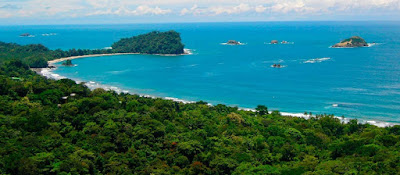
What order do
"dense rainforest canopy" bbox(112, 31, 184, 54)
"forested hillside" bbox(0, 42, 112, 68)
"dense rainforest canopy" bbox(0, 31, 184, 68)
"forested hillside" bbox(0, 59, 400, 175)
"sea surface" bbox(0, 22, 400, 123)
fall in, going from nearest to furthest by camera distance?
"forested hillside" bbox(0, 59, 400, 175)
"sea surface" bbox(0, 22, 400, 123)
"forested hillside" bbox(0, 42, 112, 68)
"dense rainforest canopy" bbox(0, 31, 184, 68)
"dense rainforest canopy" bbox(112, 31, 184, 54)

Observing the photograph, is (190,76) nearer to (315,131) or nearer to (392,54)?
(315,131)

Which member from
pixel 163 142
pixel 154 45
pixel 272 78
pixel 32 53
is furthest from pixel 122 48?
pixel 163 142

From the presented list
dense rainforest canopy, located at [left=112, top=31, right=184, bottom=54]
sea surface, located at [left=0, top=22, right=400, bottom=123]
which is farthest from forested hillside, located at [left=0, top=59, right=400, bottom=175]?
dense rainforest canopy, located at [left=112, top=31, right=184, bottom=54]

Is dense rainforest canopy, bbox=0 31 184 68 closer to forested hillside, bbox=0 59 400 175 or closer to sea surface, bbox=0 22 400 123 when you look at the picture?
sea surface, bbox=0 22 400 123

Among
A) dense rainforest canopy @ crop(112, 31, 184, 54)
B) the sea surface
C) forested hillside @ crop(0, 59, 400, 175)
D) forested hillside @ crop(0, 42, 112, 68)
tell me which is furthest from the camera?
dense rainforest canopy @ crop(112, 31, 184, 54)

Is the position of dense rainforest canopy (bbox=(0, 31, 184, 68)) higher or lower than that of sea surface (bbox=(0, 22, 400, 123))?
higher

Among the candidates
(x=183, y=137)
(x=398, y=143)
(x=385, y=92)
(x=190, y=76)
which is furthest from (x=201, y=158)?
(x=190, y=76)
